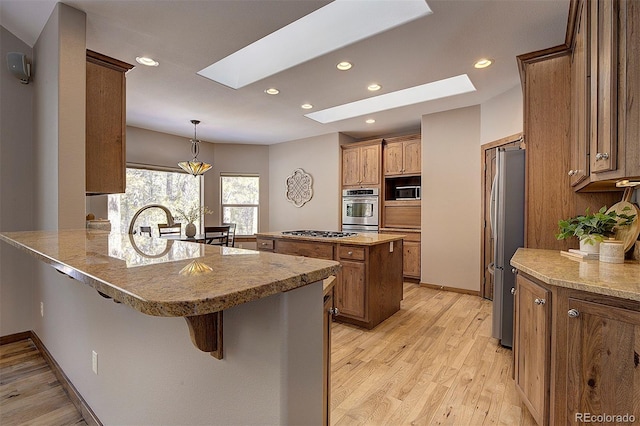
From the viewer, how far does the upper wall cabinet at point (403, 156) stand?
4863mm

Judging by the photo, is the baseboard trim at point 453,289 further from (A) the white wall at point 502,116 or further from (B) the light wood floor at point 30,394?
(B) the light wood floor at point 30,394

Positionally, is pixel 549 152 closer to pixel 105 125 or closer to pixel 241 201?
pixel 105 125

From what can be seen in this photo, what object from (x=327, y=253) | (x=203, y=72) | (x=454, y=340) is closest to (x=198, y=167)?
(x=203, y=72)

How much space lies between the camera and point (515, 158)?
2.44m

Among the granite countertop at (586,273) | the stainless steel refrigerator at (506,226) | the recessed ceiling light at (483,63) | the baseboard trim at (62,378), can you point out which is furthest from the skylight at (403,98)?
the baseboard trim at (62,378)

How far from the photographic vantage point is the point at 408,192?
4965mm

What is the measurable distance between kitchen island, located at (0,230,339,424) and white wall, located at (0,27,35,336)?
5.96 feet

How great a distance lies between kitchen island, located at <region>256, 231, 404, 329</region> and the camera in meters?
2.97

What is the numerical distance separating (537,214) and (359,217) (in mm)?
3290

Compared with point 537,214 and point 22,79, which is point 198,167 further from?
point 537,214

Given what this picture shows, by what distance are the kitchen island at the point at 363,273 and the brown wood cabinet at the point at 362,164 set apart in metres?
2.08

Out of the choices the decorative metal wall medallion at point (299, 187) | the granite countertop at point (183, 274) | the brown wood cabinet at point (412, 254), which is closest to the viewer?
the granite countertop at point (183, 274)

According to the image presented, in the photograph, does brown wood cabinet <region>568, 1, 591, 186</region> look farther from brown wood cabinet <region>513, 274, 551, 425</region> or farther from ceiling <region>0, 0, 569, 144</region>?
brown wood cabinet <region>513, 274, 551, 425</region>

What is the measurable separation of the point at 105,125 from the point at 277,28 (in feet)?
4.94
